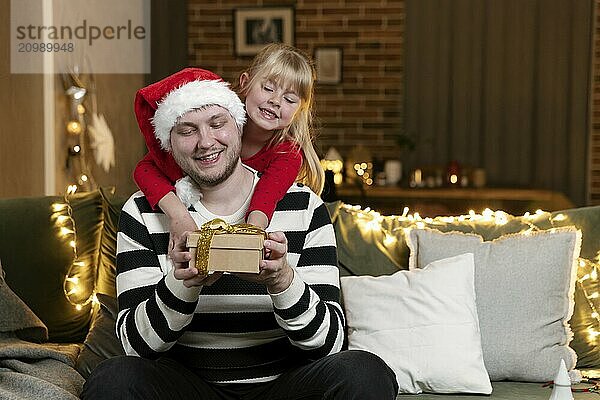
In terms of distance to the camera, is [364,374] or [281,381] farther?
[281,381]

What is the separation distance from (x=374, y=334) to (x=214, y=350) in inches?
19.3

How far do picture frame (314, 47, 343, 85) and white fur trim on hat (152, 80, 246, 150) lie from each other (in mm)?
3907

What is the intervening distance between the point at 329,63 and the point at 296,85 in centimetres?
356

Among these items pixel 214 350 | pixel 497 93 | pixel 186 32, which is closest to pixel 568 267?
pixel 214 350

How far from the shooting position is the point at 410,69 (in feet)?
19.3

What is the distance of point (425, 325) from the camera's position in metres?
2.36

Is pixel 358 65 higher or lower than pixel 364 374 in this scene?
higher

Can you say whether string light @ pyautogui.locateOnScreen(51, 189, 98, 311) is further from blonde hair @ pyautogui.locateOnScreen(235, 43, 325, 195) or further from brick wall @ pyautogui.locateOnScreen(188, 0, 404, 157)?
brick wall @ pyautogui.locateOnScreen(188, 0, 404, 157)

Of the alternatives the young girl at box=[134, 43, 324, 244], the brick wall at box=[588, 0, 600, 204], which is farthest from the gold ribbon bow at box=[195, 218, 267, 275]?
the brick wall at box=[588, 0, 600, 204]

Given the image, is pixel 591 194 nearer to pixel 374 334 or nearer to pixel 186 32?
pixel 186 32

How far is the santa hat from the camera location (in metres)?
2.06

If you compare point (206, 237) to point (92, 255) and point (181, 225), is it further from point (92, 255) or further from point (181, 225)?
point (92, 255)

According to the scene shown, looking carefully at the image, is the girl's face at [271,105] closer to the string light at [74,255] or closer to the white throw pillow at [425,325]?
the white throw pillow at [425,325]

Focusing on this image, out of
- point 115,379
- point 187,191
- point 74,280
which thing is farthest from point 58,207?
point 115,379
